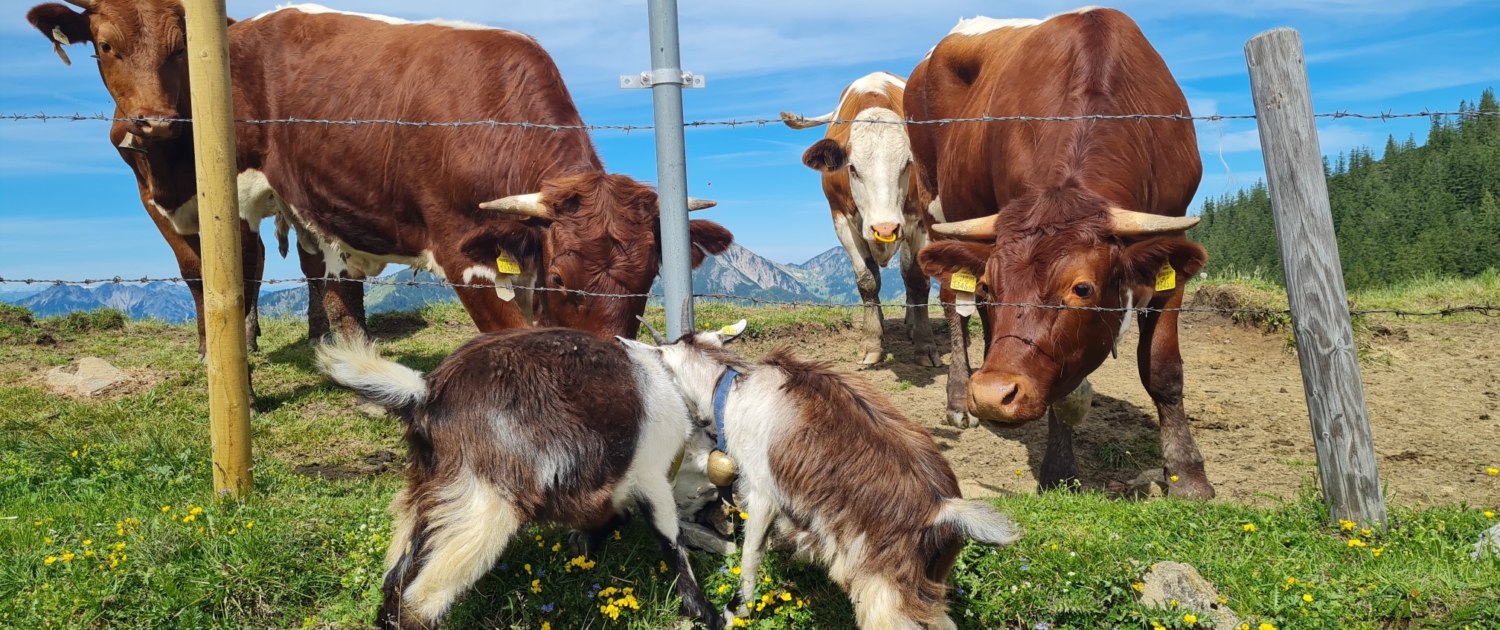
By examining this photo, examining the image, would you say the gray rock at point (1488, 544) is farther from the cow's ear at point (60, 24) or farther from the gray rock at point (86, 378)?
the cow's ear at point (60, 24)

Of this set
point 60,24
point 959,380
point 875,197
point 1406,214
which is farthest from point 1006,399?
point 1406,214

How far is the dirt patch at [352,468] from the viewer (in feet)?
16.0

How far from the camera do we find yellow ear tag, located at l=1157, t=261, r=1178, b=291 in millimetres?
4016

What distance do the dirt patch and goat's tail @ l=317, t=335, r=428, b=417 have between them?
2218mm

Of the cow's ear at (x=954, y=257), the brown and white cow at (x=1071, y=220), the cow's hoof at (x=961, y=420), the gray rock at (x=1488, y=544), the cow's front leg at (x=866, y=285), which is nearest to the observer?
the gray rock at (x=1488, y=544)

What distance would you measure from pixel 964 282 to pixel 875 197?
12.2ft

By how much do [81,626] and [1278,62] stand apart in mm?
4453

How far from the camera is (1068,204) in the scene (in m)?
3.91

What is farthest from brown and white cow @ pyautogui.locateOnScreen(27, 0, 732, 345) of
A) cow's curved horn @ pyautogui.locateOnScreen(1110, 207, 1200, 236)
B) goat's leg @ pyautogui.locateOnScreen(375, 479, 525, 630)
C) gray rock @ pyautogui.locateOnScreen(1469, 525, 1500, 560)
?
gray rock @ pyautogui.locateOnScreen(1469, 525, 1500, 560)

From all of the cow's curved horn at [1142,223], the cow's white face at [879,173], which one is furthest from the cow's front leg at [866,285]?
the cow's curved horn at [1142,223]

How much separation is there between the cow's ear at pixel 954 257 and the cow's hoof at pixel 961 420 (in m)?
2.31

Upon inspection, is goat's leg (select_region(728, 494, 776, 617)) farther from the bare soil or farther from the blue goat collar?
the bare soil

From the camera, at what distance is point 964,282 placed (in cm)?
428

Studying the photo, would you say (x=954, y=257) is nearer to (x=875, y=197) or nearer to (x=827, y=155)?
(x=875, y=197)
